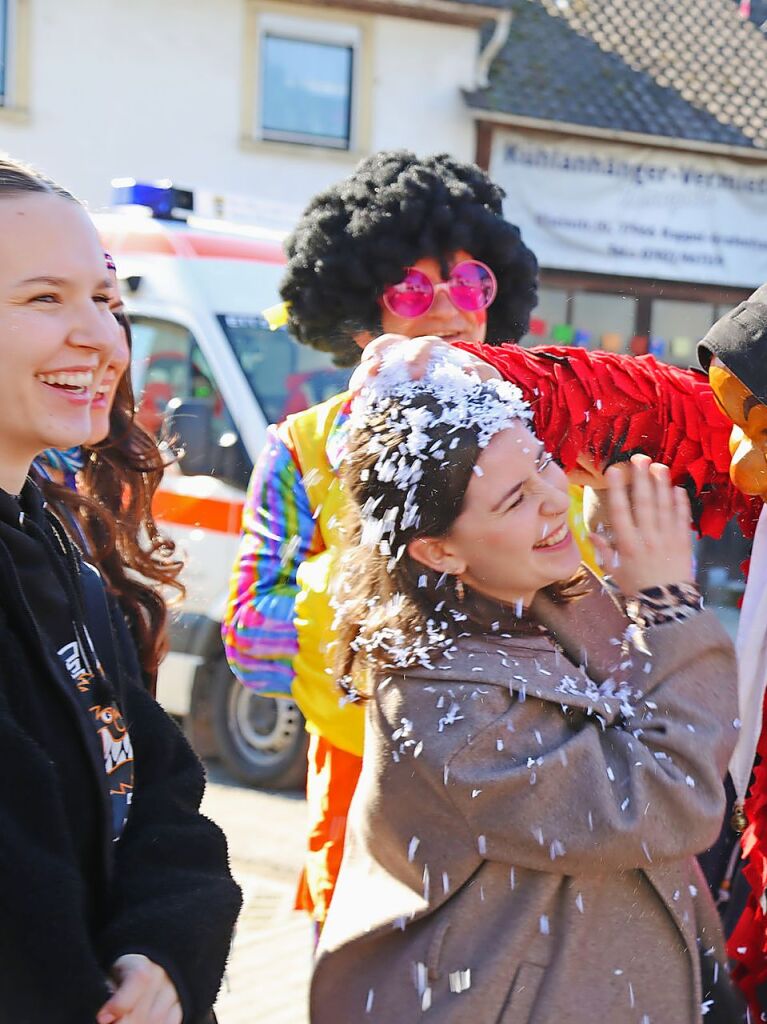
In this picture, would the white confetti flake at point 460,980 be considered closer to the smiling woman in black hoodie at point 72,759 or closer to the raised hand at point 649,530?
the smiling woman in black hoodie at point 72,759

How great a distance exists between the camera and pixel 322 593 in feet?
8.57

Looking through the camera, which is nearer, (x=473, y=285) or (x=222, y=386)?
(x=473, y=285)

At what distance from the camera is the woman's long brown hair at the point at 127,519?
2703 millimetres

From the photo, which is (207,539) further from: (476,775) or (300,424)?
(476,775)

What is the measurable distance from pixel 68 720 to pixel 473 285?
5.64 feet

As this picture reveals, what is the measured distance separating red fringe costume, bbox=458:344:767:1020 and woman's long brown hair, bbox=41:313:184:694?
902 millimetres

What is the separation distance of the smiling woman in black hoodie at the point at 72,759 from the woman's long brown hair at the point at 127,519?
20.7 inches

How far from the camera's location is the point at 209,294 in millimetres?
6758

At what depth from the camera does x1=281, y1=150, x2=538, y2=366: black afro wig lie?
3.27 meters

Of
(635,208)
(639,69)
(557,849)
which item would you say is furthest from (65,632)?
(639,69)

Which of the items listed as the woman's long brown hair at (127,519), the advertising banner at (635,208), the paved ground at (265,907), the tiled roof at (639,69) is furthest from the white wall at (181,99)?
the woman's long brown hair at (127,519)

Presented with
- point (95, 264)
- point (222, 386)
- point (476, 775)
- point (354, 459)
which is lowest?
point (222, 386)

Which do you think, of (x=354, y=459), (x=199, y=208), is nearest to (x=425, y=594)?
(x=354, y=459)

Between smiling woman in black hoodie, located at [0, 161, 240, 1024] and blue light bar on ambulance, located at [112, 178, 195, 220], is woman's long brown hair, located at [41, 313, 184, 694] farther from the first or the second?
blue light bar on ambulance, located at [112, 178, 195, 220]
